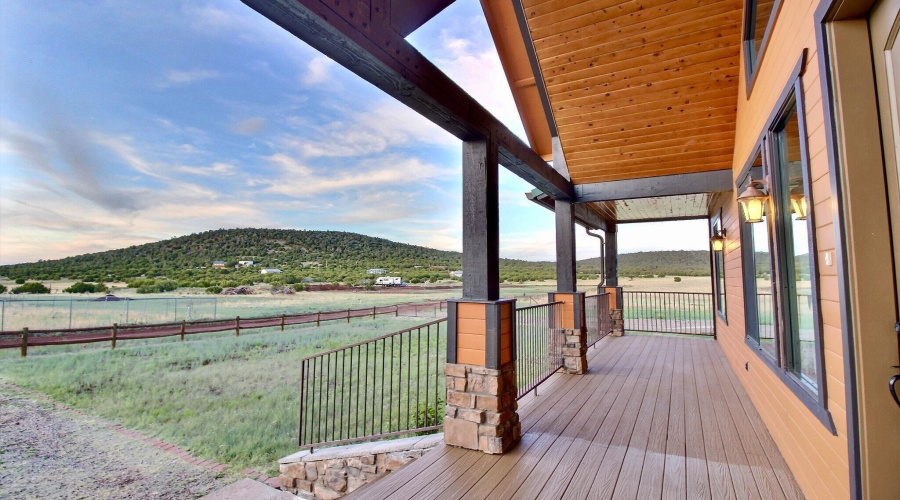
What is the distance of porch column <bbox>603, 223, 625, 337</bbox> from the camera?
8.49 meters

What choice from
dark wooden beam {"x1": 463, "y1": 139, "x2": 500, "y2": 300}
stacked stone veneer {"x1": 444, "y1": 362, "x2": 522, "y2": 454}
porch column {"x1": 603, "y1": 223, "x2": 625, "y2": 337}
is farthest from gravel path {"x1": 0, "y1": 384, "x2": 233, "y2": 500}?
porch column {"x1": 603, "y1": 223, "x2": 625, "y2": 337}

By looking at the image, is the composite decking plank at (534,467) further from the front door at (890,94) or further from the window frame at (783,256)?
the front door at (890,94)

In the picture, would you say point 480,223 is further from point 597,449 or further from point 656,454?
point 656,454

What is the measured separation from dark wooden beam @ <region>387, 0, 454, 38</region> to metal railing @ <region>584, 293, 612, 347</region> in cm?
485

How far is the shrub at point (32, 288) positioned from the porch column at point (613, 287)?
63.5 feet

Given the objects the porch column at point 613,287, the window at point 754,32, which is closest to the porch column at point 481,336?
the window at point 754,32

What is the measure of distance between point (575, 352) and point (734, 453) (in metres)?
2.53

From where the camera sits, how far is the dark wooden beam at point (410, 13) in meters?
2.20

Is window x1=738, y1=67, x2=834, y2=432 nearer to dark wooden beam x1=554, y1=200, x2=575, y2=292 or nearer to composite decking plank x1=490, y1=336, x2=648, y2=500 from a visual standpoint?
composite decking plank x1=490, y1=336, x2=648, y2=500

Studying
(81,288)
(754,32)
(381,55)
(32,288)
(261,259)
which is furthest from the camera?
(261,259)

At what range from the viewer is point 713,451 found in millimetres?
2787

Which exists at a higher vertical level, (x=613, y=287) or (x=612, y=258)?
(x=612, y=258)

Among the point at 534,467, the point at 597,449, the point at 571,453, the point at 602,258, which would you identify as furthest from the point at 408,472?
the point at 602,258

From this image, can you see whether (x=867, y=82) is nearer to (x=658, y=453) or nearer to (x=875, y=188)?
(x=875, y=188)
